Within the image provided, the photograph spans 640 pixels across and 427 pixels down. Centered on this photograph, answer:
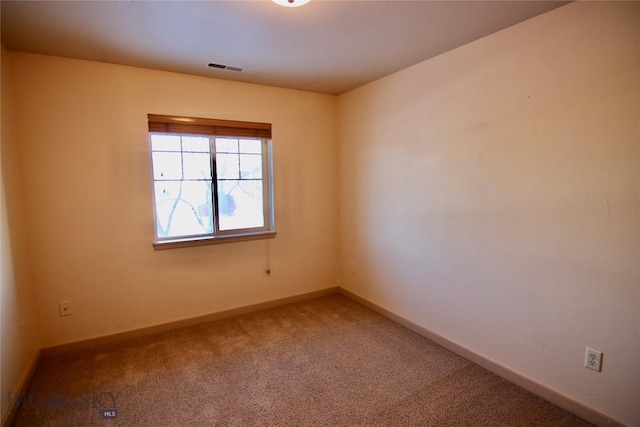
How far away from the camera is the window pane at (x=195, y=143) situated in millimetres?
2961

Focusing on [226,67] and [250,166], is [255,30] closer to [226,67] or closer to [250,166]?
[226,67]

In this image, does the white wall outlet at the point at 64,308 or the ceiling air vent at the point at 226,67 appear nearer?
the white wall outlet at the point at 64,308

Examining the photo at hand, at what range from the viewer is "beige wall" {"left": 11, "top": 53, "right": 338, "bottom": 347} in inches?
94.7

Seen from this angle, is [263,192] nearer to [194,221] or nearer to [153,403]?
[194,221]

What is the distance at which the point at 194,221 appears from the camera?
3.07m

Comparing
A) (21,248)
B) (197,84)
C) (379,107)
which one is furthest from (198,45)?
(21,248)

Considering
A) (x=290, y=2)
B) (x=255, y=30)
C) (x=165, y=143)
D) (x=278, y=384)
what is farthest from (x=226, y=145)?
(x=278, y=384)

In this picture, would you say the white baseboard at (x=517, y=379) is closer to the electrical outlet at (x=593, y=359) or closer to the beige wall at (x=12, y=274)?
the electrical outlet at (x=593, y=359)

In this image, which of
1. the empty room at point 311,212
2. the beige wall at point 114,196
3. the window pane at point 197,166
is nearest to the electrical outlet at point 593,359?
the empty room at point 311,212

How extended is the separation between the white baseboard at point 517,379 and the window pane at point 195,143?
2.36 metres

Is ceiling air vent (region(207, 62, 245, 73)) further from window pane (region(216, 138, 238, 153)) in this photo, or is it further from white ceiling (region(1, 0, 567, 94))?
window pane (region(216, 138, 238, 153))

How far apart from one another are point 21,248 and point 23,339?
615 mm

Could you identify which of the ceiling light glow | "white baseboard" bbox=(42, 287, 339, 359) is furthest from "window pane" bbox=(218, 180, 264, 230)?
the ceiling light glow

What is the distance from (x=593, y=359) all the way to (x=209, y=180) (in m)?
3.08
